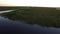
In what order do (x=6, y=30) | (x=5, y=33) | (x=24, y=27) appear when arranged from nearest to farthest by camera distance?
(x=5, y=33), (x=6, y=30), (x=24, y=27)

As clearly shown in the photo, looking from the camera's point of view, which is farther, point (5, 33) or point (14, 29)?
point (14, 29)

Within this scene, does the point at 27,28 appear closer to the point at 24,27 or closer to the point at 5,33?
the point at 24,27

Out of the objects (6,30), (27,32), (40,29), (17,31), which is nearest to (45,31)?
(40,29)

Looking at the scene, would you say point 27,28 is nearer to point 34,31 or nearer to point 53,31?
point 34,31

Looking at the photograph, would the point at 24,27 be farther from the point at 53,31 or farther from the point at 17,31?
the point at 53,31

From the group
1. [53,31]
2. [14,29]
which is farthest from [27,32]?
[53,31]

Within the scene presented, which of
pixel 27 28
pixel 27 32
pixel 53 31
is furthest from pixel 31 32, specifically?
pixel 53 31

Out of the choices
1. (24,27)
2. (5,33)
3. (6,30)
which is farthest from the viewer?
(24,27)

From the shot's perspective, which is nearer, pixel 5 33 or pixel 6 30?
pixel 5 33
